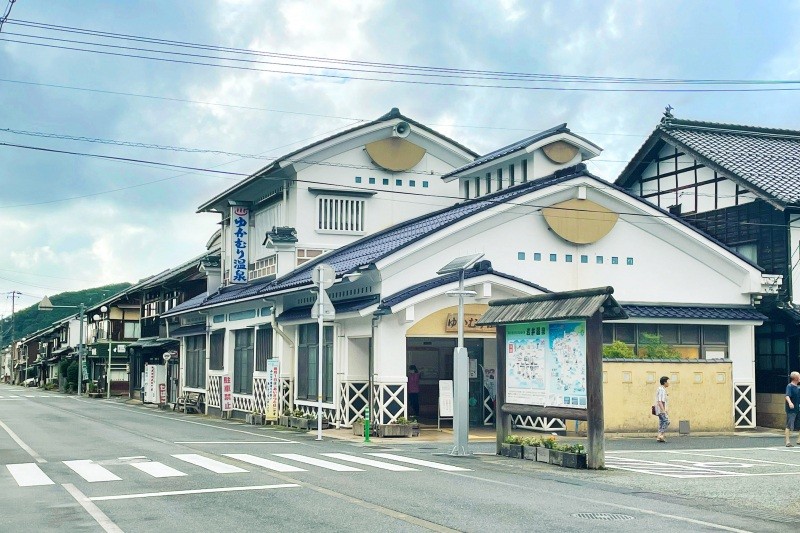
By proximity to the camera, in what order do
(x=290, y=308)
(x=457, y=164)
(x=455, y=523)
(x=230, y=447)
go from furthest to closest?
(x=457, y=164)
(x=290, y=308)
(x=230, y=447)
(x=455, y=523)

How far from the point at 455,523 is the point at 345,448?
11049mm

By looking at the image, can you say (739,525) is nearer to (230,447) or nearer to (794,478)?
(794,478)

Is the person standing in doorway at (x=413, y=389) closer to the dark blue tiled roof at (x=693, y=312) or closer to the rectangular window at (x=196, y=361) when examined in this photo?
the dark blue tiled roof at (x=693, y=312)

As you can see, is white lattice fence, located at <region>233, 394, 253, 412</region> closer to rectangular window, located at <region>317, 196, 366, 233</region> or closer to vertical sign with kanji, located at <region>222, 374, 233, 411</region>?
vertical sign with kanji, located at <region>222, 374, 233, 411</region>

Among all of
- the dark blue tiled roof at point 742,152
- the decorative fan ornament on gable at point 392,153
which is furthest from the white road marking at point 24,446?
the dark blue tiled roof at point 742,152

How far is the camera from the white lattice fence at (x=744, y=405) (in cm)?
2864

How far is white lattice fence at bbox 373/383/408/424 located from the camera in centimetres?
2527

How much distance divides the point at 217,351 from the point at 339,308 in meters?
14.0

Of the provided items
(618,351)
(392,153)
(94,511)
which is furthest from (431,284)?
(94,511)

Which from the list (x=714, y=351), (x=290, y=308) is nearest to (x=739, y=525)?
(x=714, y=351)

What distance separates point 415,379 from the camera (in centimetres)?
3036

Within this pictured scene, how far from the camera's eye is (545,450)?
1805 centimetres

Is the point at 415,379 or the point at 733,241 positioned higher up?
the point at 733,241

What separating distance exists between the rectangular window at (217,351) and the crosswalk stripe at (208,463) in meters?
20.5
